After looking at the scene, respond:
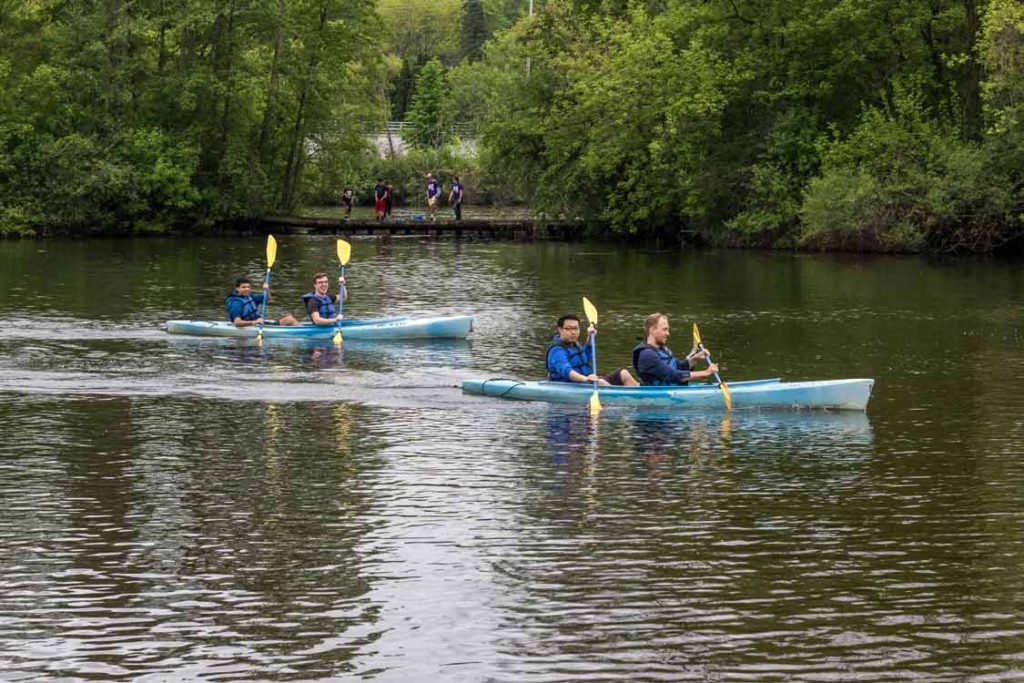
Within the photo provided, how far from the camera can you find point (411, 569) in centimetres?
1257

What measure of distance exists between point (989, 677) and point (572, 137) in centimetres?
4534

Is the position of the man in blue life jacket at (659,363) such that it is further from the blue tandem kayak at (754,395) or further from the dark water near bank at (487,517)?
the dark water near bank at (487,517)

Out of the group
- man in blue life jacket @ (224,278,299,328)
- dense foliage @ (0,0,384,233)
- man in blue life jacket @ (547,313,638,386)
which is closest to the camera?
man in blue life jacket @ (547,313,638,386)

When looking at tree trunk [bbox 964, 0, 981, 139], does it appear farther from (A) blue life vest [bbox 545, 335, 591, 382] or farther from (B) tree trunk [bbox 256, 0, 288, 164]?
(A) blue life vest [bbox 545, 335, 591, 382]

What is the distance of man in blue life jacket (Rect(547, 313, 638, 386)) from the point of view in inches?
807

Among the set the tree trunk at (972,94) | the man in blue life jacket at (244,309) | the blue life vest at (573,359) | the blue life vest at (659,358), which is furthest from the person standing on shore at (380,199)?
the blue life vest at (659,358)

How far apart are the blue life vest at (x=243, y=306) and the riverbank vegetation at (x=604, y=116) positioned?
22.7 metres

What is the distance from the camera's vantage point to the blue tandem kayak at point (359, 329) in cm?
2705

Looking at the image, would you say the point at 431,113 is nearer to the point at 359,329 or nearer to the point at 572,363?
the point at 359,329

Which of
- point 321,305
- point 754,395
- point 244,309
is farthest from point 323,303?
point 754,395

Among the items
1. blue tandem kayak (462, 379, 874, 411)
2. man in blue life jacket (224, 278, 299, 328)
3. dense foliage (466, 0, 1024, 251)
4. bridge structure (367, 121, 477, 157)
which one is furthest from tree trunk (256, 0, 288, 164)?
blue tandem kayak (462, 379, 874, 411)

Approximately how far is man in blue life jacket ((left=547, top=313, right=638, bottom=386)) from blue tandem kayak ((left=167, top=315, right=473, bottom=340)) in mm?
6377

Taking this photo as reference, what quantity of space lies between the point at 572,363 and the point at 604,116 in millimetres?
33184

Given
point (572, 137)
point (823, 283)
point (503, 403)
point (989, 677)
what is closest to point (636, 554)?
point (989, 677)
